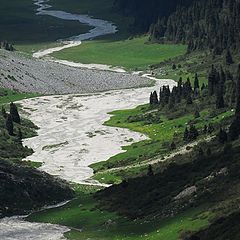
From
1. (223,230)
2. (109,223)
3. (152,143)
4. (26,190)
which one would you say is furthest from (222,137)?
(223,230)

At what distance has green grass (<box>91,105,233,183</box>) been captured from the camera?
14600cm

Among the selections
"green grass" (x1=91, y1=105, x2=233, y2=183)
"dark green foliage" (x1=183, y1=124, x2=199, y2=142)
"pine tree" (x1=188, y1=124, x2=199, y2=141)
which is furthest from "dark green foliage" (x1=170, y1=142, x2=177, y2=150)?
"pine tree" (x1=188, y1=124, x2=199, y2=141)

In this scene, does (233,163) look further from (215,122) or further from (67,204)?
(215,122)

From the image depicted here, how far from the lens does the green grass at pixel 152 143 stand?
146000 millimetres

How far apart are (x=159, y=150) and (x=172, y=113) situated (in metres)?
Result: 42.9

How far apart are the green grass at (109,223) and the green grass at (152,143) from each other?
Answer: 70.7 feet

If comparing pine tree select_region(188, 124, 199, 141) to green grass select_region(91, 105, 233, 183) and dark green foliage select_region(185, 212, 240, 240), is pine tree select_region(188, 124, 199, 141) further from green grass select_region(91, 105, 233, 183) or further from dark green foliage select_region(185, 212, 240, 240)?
dark green foliage select_region(185, 212, 240, 240)

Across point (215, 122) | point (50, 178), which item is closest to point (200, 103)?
point (215, 122)

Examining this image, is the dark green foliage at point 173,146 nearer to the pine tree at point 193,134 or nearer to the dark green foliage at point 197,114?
the pine tree at point 193,134

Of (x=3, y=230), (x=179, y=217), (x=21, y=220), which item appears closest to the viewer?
(x=179, y=217)

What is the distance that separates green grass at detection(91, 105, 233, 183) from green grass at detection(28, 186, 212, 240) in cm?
2154

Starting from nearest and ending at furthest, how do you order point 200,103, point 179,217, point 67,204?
1. point 179,217
2. point 67,204
3. point 200,103

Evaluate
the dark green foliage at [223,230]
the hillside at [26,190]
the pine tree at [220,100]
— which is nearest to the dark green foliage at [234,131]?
the hillside at [26,190]

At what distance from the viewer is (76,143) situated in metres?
183
